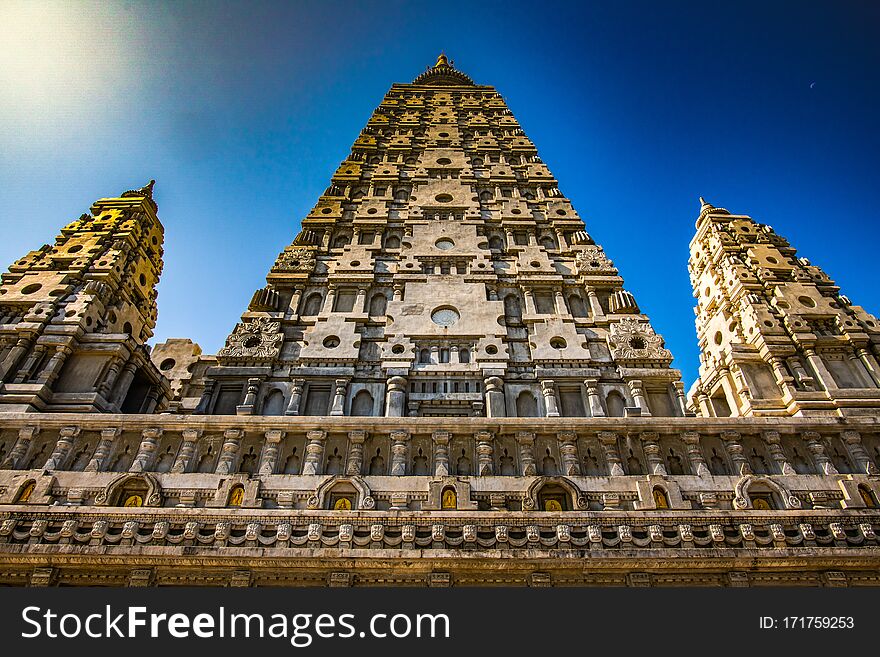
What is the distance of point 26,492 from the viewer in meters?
12.3

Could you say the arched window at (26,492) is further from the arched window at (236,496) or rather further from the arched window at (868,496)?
the arched window at (868,496)

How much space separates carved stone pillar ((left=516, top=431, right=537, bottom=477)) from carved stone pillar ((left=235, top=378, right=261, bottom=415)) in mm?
7006

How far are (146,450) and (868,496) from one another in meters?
16.2

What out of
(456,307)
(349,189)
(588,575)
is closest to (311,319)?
(456,307)

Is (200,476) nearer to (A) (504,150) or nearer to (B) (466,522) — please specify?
(B) (466,522)

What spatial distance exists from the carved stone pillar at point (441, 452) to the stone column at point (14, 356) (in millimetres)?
11593

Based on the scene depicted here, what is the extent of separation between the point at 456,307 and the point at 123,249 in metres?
11.6

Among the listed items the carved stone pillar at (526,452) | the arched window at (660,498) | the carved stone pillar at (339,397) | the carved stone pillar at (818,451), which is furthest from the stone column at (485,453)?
the carved stone pillar at (818,451)

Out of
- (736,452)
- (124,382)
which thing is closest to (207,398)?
(124,382)

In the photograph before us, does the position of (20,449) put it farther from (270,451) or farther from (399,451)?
(399,451)

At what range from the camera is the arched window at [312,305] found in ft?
60.3

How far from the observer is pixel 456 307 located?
59.8 ft

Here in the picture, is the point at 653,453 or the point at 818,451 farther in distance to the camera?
the point at 818,451

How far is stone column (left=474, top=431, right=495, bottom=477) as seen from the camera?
1269cm
